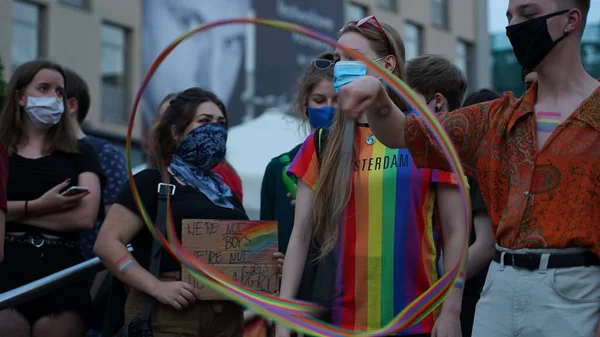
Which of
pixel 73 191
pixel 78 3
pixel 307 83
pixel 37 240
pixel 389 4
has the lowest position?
pixel 37 240

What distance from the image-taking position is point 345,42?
12.4 feet

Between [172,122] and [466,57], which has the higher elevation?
[466,57]

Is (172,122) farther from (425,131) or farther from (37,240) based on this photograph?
(425,131)

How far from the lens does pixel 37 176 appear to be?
5055 millimetres

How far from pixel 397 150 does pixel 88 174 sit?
2072mm

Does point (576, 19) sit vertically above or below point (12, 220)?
above

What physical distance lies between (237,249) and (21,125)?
158 cm

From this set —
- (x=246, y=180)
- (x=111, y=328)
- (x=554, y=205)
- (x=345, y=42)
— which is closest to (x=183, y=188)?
(x=111, y=328)

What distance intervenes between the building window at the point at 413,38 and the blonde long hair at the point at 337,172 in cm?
2939

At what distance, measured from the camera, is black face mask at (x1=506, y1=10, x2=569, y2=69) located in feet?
10.8

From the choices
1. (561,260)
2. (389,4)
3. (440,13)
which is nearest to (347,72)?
(561,260)

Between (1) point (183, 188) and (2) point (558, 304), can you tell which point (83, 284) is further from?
(2) point (558, 304)

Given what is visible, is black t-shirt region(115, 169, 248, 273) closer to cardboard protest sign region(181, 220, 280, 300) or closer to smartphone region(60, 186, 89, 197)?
cardboard protest sign region(181, 220, 280, 300)

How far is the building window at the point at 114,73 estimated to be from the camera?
22.5 metres
